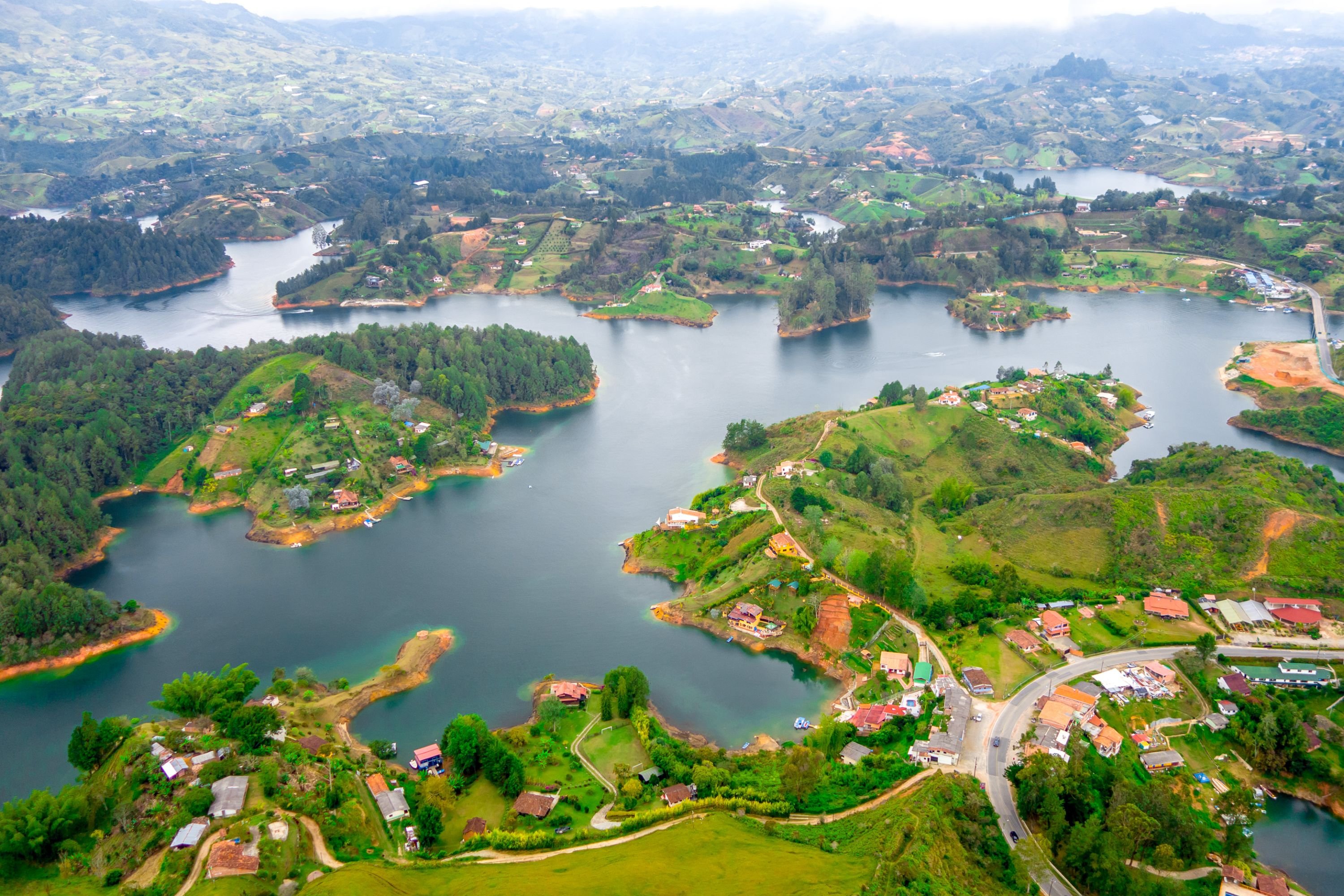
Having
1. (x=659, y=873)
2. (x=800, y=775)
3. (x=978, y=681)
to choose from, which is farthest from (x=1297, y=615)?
(x=659, y=873)

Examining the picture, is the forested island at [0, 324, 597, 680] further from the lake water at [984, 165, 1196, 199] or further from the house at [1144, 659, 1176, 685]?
the lake water at [984, 165, 1196, 199]

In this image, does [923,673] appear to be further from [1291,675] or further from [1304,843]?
[1291,675]

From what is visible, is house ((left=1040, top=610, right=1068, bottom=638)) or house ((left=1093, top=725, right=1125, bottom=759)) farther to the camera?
house ((left=1040, top=610, right=1068, bottom=638))

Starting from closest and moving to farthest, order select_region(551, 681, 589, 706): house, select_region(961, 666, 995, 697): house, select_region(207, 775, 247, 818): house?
1. select_region(207, 775, 247, 818): house
2. select_region(961, 666, 995, 697): house
3. select_region(551, 681, 589, 706): house

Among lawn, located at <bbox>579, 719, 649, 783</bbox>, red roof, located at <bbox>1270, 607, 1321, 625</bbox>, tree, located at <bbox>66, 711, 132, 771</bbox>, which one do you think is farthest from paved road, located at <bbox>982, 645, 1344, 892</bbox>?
tree, located at <bbox>66, 711, 132, 771</bbox>

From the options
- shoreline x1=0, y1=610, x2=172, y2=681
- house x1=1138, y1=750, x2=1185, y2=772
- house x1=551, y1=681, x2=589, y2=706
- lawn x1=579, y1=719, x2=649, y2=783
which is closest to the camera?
house x1=1138, y1=750, x2=1185, y2=772

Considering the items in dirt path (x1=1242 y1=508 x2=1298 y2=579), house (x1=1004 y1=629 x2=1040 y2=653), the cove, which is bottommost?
the cove

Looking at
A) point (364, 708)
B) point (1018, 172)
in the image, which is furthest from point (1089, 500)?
point (1018, 172)
